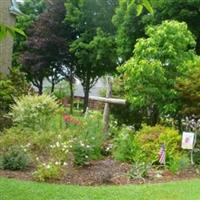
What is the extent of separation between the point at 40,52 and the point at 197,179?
1209 inches

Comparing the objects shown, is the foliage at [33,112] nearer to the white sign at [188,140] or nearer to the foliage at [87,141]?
the foliage at [87,141]

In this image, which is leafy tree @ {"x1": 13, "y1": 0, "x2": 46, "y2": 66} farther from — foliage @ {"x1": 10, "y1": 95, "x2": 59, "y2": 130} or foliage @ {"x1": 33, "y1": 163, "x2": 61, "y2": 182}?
foliage @ {"x1": 33, "y1": 163, "x2": 61, "y2": 182}

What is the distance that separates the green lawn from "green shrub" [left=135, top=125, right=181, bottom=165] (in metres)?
2.60

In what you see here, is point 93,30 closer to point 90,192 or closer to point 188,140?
point 188,140

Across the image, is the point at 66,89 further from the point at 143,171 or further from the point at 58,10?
the point at 143,171

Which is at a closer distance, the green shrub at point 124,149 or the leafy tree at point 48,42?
the green shrub at point 124,149

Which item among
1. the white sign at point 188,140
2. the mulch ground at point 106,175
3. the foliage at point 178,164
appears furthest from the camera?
the white sign at point 188,140

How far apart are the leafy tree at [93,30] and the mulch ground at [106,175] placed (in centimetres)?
2310

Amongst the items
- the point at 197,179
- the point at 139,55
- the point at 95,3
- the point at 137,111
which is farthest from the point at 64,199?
the point at 95,3

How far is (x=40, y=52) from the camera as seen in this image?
129 feet

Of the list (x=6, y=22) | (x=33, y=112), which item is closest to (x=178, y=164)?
(x=33, y=112)

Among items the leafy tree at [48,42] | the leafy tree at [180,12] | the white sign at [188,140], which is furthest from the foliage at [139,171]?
the leafy tree at [48,42]

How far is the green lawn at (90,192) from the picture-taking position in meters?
7.65

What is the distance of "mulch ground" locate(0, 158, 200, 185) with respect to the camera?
902 centimetres
